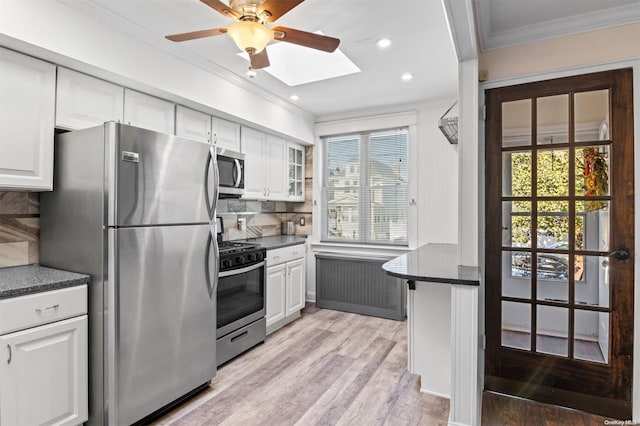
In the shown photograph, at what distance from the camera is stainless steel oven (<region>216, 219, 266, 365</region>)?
2.80 metres

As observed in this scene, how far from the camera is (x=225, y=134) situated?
11.0 feet

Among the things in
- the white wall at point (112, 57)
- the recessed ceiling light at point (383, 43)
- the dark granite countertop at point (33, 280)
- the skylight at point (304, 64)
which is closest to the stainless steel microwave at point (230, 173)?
the white wall at point (112, 57)

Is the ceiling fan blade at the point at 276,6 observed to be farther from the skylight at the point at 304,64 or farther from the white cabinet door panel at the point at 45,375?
the white cabinet door panel at the point at 45,375

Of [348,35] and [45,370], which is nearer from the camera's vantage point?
[45,370]

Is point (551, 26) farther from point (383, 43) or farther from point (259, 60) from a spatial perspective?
point (259, 60)

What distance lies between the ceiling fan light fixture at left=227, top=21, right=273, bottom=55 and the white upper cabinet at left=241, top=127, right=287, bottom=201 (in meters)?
1.86

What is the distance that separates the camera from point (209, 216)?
2457 mm

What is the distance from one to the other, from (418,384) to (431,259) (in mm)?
921

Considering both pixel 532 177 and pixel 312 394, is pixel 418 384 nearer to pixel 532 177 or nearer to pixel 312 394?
pixel 312 394

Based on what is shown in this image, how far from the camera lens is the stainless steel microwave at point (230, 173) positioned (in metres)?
3.08

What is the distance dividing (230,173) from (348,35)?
1545 millimetres

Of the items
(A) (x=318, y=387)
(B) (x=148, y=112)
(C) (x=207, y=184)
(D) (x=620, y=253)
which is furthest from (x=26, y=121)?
(D) (x=620, y=253)

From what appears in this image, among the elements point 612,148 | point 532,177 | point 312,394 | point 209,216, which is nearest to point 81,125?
point 209,216

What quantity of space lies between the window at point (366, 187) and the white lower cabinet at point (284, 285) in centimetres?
83
